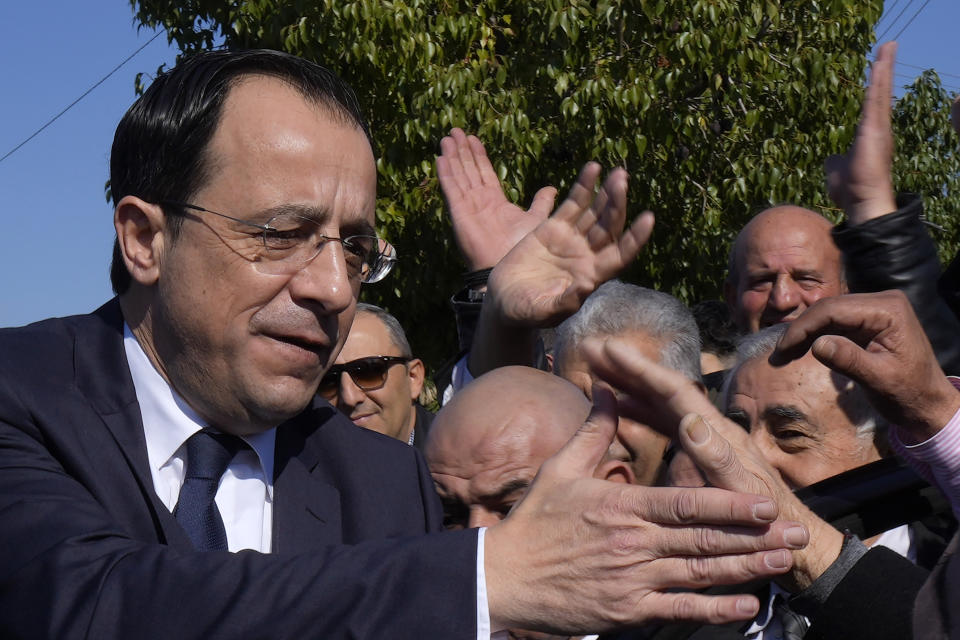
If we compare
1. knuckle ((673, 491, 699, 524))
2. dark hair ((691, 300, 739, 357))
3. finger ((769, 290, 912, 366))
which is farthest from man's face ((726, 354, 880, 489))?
dark hair ((691, 300, 739, 357))

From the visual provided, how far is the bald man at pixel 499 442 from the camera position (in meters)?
3.07

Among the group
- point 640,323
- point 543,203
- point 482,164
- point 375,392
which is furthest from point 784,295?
point 375,392

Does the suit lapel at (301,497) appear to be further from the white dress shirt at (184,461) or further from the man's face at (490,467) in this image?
the man's face at (490,467)

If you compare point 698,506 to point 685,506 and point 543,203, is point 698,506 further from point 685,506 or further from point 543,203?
point 543,203

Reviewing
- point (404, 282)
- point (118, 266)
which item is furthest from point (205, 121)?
point (404, 282)

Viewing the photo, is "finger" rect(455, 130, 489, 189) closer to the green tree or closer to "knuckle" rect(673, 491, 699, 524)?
"knuckle" rect(673, 491, 699, 524)

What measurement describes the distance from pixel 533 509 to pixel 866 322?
880 millimetres

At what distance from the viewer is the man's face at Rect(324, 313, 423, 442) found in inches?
209

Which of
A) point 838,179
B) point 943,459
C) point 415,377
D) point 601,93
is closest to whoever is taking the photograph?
point 943,459

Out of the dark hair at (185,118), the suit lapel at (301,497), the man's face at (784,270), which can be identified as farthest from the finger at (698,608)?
the man's face at (784,270)

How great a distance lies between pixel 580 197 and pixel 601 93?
19.1 feet

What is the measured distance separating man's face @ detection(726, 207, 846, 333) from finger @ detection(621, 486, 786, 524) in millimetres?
2769

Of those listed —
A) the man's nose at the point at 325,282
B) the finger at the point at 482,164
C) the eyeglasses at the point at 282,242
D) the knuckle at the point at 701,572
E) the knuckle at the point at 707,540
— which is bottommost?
the knuckle at the point at 701,572

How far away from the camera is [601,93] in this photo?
8445 millimetres
